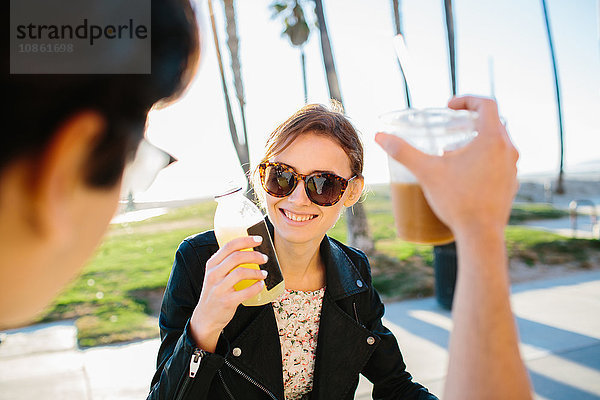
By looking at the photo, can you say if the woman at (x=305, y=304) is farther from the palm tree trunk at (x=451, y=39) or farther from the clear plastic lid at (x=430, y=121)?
the palm tree trunk at (x=451, y=39)

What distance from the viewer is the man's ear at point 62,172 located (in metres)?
0.70

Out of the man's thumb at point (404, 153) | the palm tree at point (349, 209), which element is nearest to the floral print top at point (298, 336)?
the man's thumb at point (404, 153)

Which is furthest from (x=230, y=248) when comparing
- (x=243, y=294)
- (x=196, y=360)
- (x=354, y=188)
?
(x=354, y=188)

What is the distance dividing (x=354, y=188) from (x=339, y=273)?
1.56 ft

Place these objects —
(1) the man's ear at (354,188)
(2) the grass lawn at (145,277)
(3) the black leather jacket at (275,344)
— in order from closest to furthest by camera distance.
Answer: (3) the black leather jacket at (275,344), (1) the man's ear at (354,188), (2) the grass lawn at (145,277)

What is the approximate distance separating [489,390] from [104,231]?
0.77 meters

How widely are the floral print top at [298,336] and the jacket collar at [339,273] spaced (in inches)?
Result: 4.9

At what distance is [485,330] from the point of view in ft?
3.09

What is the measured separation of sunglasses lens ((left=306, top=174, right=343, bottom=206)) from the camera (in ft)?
7.43

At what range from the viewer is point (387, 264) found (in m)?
8.25

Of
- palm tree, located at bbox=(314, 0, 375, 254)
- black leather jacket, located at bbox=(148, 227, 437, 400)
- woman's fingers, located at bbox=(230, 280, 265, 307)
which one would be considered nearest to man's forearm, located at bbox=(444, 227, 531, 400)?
woman's fingers, located at bbox=(230, 280, 265, 307)

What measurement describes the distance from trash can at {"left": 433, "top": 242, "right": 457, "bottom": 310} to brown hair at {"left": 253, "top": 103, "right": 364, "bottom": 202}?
4.08m

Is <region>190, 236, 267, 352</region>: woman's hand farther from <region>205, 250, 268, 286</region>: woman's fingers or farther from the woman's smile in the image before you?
the woman's smile

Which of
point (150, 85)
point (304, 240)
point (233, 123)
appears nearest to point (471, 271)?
point (150, 85)
